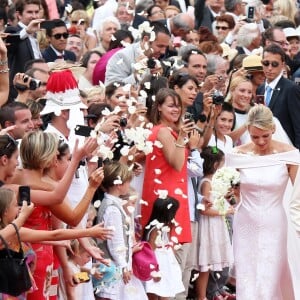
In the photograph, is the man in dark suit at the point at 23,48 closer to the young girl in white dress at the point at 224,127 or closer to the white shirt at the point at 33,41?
the white shirt at the point at 33,41

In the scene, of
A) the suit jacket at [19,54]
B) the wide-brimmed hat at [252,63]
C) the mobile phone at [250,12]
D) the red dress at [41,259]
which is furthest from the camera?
the mobile phone at [250,12]

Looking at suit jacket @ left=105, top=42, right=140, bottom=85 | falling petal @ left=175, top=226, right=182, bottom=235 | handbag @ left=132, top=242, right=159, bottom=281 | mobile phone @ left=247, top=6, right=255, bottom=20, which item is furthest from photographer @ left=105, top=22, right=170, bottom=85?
mobile phone @ left=247, top=6, right=255, bottom=20

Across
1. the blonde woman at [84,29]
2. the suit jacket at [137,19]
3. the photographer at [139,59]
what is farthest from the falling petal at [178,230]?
the suit jacket at [137,19]

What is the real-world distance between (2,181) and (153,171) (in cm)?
290

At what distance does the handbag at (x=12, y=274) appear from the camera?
867 cm

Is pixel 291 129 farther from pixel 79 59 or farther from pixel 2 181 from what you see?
pixel 2 181

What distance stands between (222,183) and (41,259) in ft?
9.12

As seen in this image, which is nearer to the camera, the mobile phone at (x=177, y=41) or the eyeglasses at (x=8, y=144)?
the eyeglasses at (x=8, y=144)

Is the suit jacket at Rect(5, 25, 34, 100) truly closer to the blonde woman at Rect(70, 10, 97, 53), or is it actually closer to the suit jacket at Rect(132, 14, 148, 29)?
the blonde woman at Rect(70, 10, 97, 53)

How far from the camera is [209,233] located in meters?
13.0

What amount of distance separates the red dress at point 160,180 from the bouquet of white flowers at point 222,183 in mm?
306

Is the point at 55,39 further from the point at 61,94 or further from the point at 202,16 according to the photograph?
the point at 202,16

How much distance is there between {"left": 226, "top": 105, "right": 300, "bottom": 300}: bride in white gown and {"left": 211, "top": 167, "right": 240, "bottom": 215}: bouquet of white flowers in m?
0.13

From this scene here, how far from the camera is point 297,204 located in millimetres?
10625
